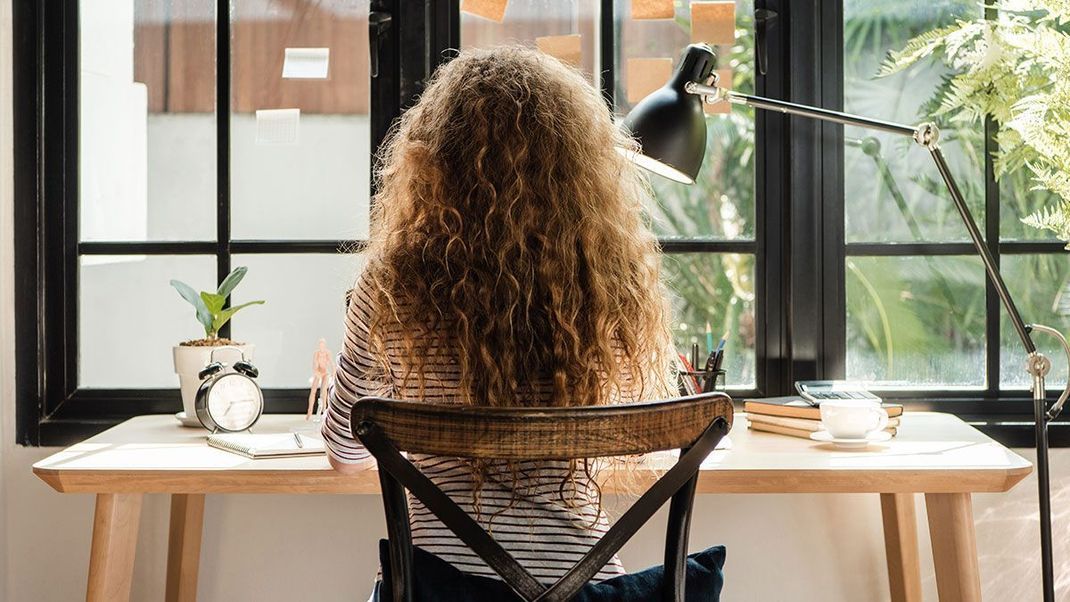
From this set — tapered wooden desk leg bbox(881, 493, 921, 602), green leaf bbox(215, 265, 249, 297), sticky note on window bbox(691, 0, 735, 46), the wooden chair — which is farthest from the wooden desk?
sticky note on window bbox(691, 0, 735, 46)

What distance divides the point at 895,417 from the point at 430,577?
1.14 metres

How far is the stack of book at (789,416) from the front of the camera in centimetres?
196

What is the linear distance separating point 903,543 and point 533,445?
138 cm

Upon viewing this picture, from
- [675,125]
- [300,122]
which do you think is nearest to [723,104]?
[675,125]

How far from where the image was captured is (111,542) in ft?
5.74

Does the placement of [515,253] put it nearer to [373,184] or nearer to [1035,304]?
[373,184]

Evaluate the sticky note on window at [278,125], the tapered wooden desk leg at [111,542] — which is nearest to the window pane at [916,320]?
the sticky note on window at [278,125]

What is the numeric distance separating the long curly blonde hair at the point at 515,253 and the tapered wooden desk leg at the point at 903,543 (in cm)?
101

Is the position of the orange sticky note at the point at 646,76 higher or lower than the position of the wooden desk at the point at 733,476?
higher

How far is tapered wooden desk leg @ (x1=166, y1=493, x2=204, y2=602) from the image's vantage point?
7.04ft

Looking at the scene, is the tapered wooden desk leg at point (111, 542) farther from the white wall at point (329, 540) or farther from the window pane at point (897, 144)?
the window pane at point (897, 144)

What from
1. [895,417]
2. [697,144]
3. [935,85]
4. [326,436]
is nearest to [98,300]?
[326,436]

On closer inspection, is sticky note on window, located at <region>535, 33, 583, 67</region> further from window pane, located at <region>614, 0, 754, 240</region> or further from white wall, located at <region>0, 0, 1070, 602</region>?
white wall, located at <region>0, 0, 1070, 602</region>

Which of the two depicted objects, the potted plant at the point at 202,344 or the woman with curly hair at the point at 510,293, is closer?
the woman with curly hair at the point at 510,293
